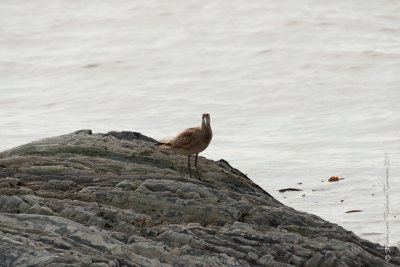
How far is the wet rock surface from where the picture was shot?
28.1 ft

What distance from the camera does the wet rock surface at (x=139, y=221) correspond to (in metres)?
8.58

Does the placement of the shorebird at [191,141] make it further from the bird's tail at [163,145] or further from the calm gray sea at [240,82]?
the calm gray sea at [240,82]

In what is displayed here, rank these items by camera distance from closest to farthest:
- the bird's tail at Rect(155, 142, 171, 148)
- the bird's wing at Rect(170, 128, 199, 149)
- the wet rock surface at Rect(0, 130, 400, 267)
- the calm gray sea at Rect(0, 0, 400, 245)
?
1. the wet rock surface at Rect(0, 130, 400, 267)
2. the bird's wing at Rect(170, 128, 199, 149)
3. the bird's tail at Rect(155, 142, 171, 148)
4. the calm gray sea at Rect(0, 0, 400, 245)

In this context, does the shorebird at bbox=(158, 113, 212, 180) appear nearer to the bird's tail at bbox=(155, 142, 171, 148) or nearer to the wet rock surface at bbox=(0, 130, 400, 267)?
the bird's tail at bbox=(155, 142, 171, 148)

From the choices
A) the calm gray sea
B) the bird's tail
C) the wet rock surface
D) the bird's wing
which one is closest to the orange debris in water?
the calm gray sea

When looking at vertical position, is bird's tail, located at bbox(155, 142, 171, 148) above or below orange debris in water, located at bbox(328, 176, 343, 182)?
below

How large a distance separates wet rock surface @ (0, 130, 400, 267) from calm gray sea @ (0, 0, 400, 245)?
380 centimetres

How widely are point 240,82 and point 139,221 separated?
22454mm

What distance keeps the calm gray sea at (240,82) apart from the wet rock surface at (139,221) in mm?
3796

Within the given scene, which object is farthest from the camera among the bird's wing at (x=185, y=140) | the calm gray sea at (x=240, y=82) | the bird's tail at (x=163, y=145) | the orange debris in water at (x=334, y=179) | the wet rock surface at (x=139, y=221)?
the calm gray sea at (x=240, y=82)

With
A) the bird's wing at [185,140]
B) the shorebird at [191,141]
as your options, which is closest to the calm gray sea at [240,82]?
the shorebird at [191,141]

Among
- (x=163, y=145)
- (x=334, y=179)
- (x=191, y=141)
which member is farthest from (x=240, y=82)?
(x=191, y=141)

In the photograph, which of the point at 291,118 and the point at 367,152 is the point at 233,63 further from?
the point at 367,152

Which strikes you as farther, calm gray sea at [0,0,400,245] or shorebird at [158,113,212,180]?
calm gray sea at [0,0,400,245]
